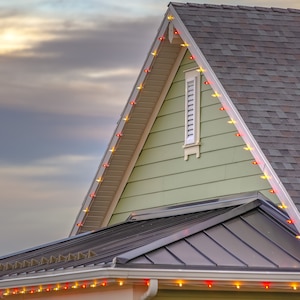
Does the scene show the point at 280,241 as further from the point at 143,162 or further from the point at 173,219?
the point at 143,162

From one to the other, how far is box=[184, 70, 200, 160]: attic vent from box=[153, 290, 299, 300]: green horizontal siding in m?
3.79

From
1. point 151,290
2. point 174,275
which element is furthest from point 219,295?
point 151,290

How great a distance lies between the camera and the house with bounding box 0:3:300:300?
15.0 m

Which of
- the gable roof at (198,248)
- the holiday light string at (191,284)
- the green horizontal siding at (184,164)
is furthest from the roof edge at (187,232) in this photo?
the green horizontal siding at (184,164)

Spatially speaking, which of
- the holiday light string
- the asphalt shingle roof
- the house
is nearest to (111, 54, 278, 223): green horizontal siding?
the house

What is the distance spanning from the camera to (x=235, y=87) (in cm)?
1714

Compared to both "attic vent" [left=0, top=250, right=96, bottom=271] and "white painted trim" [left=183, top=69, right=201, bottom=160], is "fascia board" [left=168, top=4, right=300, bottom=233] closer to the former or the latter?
"white painted trim" [left=183, top=69, right=201, bottom=160]

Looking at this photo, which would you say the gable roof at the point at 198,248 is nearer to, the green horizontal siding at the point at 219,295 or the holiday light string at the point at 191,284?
the holiday light string at the point at 191,284

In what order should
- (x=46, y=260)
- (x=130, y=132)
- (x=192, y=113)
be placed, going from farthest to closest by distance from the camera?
(x=130, y=132) → (x=192, y=113) → (x=46, y=260)

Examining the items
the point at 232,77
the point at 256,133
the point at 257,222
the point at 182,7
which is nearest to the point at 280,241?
the point at 257,222

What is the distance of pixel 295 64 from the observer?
18.3 m

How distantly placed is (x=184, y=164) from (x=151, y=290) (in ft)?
16.8

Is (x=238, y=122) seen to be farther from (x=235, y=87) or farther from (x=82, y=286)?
(x=82, y=286)

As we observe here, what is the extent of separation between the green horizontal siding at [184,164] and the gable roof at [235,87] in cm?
26
